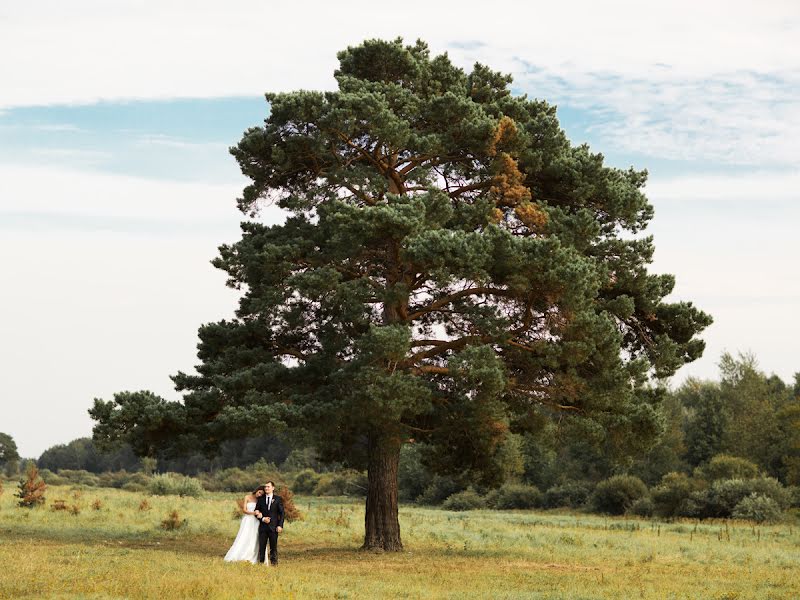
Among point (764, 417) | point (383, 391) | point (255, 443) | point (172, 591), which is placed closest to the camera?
point (172, 591)

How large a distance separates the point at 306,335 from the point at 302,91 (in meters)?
7.31

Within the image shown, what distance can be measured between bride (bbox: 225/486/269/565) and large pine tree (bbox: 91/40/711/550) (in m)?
2.68

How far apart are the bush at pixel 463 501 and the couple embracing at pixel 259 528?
46000mm

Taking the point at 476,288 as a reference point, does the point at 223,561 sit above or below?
below

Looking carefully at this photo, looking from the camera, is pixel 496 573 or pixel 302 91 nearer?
pixel 496 573

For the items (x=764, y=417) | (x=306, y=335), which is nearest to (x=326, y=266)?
(x=306, y=335)

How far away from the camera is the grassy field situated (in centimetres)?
1719

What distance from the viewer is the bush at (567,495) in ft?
213

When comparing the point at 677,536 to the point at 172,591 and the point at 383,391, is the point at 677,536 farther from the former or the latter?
the point at 172,591

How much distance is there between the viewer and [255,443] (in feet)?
392

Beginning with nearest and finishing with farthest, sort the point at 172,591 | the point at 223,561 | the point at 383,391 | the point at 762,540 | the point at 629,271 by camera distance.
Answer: the point at 172,591, the point at 223,561, the point at 383,391, the point at 629,271, the point at 762,540

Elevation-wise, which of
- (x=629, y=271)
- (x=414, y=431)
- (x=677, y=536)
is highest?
(x=629, y=271)

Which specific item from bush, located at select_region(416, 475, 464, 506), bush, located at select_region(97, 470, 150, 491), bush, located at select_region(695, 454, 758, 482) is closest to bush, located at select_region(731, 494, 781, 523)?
bush, located at select_region(695, 454, 758, 482)

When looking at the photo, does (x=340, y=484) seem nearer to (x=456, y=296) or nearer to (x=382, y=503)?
(x=382, y=503)
